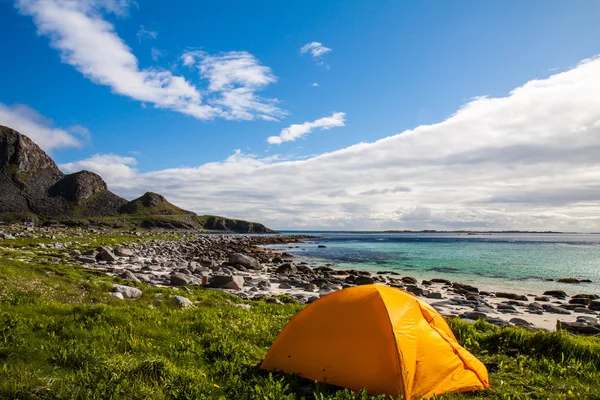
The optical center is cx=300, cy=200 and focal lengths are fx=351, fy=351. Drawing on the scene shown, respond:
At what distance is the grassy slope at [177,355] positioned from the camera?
19.6 feet

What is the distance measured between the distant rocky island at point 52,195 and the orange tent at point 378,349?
374ft

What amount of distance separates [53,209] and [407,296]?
14597 centimetres

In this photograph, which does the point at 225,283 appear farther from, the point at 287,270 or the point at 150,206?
the point at 150,206

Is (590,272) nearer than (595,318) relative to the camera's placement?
No

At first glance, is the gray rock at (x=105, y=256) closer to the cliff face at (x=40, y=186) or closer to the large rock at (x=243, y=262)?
the large rock at (x=243, y=262)

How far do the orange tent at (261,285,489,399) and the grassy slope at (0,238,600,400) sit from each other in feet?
1.09

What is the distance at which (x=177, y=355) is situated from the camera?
24.7ft

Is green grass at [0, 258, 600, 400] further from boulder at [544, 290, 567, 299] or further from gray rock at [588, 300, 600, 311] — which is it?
boulder at [544, 290, 567, 299]

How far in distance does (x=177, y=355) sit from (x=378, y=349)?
4230 mm

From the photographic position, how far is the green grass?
5.96 metres

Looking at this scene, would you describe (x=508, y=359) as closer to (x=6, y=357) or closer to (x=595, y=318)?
(x=6, y=357)

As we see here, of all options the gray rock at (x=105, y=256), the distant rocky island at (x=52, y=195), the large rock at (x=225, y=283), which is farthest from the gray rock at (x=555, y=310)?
the distant rocky island at (x=52, y=195)

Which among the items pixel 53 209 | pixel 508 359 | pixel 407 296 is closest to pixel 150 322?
pixel 407 296

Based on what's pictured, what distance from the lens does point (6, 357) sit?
680 centimetres
